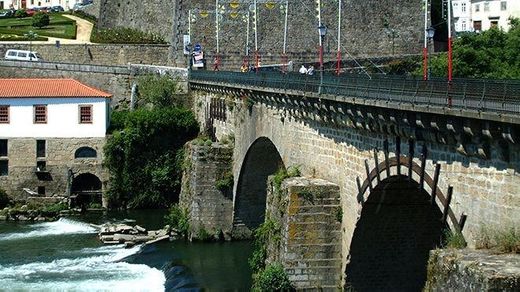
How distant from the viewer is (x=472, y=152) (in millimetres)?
17234

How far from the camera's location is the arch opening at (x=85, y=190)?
4991 centimetres

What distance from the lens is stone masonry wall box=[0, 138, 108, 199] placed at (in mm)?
49844

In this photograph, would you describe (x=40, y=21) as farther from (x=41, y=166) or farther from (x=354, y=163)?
(x=354, y=163)

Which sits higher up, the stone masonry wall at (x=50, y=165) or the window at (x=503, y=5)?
the window at (x=503, y=5)

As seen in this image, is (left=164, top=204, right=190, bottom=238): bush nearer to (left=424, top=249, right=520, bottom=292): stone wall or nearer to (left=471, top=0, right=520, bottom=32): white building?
(left=424, top=249, right=520, bottom=292): stone wall

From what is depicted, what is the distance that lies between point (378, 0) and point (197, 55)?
1772 centimetres

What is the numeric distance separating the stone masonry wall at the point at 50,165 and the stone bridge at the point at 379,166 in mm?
15328

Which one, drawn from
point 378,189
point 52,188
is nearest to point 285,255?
point 378,189

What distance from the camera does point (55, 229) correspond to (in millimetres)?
43219

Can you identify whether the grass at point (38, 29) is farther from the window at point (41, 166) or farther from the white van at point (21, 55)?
the window at point (41, 166)

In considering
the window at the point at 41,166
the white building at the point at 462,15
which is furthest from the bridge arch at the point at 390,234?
the white building at the point at 462,15

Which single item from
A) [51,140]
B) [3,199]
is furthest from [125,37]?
[3,199]

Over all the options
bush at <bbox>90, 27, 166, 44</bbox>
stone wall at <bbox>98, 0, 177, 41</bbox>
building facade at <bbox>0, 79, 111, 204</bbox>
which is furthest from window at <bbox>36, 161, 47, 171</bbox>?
stone wall at <bbox>98, 0, 177, 41</bbox>

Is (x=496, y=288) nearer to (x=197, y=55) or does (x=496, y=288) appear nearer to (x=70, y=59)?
(x=197, y=55)
